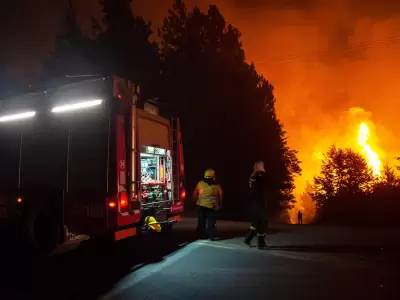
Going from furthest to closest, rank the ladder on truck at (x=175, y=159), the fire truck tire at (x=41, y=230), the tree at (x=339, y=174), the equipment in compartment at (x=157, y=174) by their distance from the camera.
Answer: the tree at (x=339, y=174) → the ladder on truck at (x=175, y=159) → the equipment in compartment at (x=157, y=174) → the fire truck tire at (x=41, y=230)

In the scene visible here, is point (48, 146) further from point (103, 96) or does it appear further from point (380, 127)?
point (380, 127)

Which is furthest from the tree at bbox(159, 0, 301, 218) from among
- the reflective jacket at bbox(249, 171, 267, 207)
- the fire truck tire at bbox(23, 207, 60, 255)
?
the fire truck tire at bbox(23, 207, 60, 255)

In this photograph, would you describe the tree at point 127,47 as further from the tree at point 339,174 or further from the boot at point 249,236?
the tree at point 339,174

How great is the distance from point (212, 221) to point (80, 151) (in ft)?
11.0

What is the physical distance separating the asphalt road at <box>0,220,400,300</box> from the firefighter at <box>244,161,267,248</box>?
11.1 inches

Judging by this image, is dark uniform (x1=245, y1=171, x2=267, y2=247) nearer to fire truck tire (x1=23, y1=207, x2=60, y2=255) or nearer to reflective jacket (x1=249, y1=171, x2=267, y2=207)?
reflective jacket (x1=249, y1=171, x2=267, y2=207)

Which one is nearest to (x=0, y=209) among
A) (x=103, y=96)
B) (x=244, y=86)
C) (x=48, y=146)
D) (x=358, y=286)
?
(x=48, y=146)

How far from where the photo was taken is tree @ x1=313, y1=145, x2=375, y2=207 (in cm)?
3997

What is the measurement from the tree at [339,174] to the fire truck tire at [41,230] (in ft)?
114

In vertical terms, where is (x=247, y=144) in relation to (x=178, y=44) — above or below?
below

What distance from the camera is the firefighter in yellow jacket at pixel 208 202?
902 cm

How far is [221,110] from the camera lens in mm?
27047

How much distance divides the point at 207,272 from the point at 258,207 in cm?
225

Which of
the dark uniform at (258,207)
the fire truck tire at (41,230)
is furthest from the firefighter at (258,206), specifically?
the fire truck tire at (41,230)
